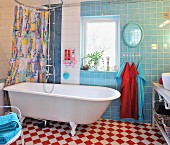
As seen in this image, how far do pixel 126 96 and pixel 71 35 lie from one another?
1.76 metres

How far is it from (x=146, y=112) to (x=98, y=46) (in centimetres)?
173

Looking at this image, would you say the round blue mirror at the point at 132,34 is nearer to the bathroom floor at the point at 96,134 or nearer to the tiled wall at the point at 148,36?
the tiled wall at the point at 148,36

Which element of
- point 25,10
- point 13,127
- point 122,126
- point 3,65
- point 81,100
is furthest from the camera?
point 3,65

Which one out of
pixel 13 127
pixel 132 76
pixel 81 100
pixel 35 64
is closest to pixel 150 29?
pixel 132 76

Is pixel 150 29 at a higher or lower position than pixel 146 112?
higher

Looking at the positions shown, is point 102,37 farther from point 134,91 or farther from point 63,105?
point 63,105

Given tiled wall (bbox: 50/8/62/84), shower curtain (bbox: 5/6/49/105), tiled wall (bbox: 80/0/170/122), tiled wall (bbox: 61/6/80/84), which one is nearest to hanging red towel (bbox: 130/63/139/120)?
tiled wall (bbox: 80/0/170/122)

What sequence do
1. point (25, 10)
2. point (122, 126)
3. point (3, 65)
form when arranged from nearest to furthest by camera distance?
point (122, 126) < point (25, 10) < point (3, 65)

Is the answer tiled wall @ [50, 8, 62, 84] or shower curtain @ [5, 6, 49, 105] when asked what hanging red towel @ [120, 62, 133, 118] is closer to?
tiled wall @ [50, 8, 62, 84]

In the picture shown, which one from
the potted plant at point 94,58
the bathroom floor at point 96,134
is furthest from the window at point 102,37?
the bathroom floor at point 96,134

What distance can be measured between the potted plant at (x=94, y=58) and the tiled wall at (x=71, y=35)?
0.84 feet

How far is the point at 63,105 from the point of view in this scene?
2.46 m

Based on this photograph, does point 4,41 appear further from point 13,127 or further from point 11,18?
point 13,127

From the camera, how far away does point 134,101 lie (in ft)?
9.74
